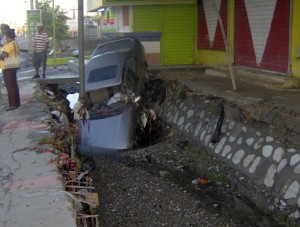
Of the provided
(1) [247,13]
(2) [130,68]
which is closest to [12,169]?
(2) [130,68]

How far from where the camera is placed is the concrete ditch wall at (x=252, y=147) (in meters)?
6.07

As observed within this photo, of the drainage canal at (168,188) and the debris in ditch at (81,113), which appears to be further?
the debris in ditch at (81,113)

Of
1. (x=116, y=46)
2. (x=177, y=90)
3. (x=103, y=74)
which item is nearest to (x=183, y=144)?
(x=177, y=90)

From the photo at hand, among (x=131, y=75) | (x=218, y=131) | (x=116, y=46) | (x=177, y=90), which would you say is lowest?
(x=218, y=131)

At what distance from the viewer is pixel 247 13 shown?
40.9ft

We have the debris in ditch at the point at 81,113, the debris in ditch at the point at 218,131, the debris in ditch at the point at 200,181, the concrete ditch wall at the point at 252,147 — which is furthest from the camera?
the debris in ditch at the point at 81,113

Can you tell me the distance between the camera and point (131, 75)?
1138cm

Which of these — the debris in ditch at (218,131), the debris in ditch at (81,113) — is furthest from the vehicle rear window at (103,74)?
the debris in ditch at (218,131)

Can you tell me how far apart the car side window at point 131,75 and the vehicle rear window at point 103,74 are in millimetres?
312

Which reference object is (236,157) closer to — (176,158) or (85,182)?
(176,158)

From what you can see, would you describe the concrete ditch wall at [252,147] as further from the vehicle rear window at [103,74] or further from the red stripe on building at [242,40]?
the red stripe on building at [242,40]

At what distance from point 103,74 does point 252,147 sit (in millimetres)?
5028

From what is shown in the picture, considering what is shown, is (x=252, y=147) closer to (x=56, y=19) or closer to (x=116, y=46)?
(x=116, y=46)

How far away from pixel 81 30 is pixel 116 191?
4.39 m
